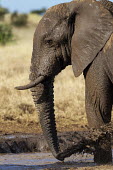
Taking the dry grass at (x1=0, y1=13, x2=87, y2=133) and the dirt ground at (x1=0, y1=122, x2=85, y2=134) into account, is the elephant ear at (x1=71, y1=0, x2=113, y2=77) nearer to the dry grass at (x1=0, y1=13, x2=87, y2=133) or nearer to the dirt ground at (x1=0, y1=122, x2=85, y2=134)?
the dirt ground at (x1=0, y1=122, x2=85, y2=134)

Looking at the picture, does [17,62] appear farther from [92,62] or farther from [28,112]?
[92,62]

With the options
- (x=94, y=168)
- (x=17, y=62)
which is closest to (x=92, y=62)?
(x=94, y=168)

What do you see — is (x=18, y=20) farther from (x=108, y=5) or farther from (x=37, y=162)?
(x=108, y=5)

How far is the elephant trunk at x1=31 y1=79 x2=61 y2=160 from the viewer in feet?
22.7

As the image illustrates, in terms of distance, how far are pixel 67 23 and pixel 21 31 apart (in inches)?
2399

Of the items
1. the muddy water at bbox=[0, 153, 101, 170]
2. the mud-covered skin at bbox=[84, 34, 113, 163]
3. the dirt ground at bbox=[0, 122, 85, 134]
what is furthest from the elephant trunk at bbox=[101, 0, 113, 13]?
the dirt ground at bbox=[0, 122, 85, 134]

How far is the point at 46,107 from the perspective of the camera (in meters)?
7.01

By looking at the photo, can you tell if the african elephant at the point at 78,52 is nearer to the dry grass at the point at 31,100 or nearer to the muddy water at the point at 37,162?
the muddy water at the point at 37,162

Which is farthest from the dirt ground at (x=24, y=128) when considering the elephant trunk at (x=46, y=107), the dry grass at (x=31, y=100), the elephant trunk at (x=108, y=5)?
the elephant trunk at (x=108, y=5)

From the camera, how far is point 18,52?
842 inches

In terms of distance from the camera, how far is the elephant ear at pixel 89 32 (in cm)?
656

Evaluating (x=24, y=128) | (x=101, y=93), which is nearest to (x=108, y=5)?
(x=101, y=93)

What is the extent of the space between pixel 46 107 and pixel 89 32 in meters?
1.00

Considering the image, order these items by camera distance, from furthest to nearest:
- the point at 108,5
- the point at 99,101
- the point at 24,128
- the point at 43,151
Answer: the point at 24,128 → the point at 43,151 → the point at 99,101 → the point at 108,5
